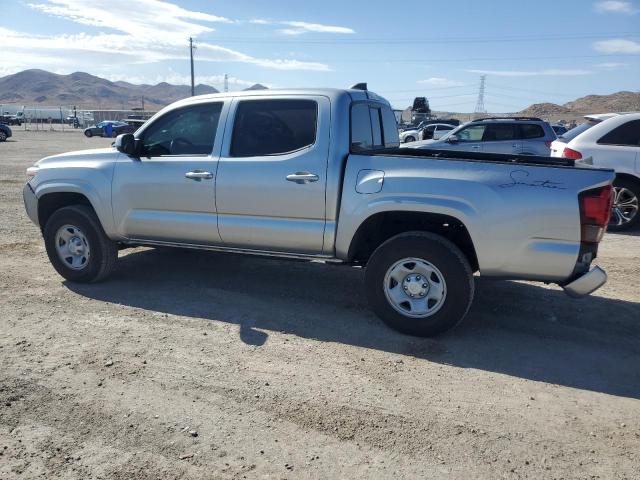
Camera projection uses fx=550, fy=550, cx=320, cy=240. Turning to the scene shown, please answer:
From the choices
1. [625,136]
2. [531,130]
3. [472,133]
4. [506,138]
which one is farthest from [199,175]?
[531,130]

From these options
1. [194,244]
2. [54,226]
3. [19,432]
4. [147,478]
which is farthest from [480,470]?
[54,226]

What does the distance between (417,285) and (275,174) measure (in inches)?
61.3

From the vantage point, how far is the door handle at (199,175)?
16.7 ft

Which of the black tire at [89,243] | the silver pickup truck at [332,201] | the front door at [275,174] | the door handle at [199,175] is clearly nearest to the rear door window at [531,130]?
the silver pickup truck at [332,201]

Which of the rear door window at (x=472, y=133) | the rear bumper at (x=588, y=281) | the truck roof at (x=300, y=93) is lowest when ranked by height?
the rear bumper at (x=588, y=281)

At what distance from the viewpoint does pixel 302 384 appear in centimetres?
379

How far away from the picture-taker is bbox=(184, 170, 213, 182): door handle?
5098 mm

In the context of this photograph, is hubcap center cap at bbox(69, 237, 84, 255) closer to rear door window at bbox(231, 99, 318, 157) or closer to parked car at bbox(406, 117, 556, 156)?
rear door window at bbox(231, 99, 318, 157)

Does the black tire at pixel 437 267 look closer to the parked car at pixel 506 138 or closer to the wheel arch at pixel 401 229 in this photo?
the wheel arch at pixel 401 229

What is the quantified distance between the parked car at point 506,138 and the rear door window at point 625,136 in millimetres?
4674

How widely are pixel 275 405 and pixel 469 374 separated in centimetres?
144

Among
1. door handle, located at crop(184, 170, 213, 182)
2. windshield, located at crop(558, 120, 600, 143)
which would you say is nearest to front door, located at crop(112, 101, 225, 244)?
A: door handle, located at crop(184, 170, 213, 182)

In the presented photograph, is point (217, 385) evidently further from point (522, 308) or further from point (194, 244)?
point (522, 308)

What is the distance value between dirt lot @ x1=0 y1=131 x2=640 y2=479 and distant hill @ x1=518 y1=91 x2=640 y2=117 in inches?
3115
